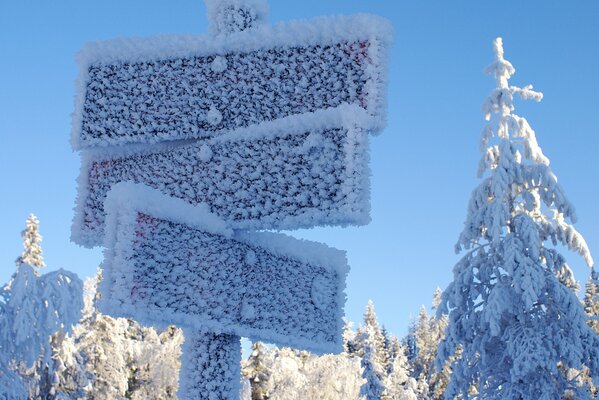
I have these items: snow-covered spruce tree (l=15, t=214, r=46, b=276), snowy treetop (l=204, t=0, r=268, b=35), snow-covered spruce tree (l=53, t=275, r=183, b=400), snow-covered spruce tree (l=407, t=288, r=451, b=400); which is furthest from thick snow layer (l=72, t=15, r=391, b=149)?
snow-covered spruce tree (l=407, t=288, r=451, b=400)

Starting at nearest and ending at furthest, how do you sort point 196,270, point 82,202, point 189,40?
point 196,270, point 189,40, point 82,202

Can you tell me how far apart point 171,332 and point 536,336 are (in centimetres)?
1570

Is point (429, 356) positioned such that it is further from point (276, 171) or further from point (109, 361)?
point (276, 171)

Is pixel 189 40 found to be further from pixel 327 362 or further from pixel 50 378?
pixel 327 362

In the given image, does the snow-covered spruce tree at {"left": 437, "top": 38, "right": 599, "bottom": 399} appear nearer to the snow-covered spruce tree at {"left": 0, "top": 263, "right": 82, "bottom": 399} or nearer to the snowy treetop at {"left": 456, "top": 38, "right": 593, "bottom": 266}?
the snowy treetop at {"left": 456, "top": 38, "right": 593, "bottom": 266}

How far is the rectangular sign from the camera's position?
206cm

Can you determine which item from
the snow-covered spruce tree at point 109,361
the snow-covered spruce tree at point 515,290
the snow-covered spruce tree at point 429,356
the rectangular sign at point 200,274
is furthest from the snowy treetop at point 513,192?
the snow-covered spruce tree at point 429,356

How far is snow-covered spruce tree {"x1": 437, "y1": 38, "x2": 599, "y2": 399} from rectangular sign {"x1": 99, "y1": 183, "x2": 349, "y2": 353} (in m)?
10.2

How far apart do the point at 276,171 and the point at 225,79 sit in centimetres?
39

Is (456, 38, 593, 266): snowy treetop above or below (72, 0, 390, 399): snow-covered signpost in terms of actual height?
above

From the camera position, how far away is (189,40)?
7.78 ft

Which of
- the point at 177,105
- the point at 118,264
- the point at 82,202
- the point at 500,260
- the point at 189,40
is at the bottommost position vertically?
the point at 118,264

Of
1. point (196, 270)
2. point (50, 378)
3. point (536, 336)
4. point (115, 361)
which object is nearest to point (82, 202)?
point (196, 270)

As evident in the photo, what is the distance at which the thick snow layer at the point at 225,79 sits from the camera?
2.16 m
